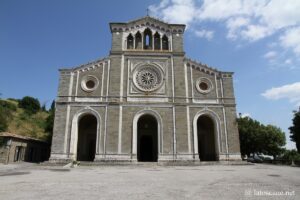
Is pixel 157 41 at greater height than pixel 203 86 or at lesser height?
greater

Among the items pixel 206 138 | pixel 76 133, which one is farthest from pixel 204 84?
pixel 76 133

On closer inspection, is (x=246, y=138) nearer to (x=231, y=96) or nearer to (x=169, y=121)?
(x=231, y=96)

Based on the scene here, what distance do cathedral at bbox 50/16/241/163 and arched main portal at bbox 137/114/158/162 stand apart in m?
0.12

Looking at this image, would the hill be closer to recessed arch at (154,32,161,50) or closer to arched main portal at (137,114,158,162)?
arched main portal at (137,114,158,162)

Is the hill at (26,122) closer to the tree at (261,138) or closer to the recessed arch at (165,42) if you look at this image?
the recessed arch at (165,42)

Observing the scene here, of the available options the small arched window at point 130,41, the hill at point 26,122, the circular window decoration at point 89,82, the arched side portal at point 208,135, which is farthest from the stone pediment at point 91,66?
the hill at point 26,122

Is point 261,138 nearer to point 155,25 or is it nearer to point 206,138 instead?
point 206,138

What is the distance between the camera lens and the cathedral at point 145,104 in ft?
81.9

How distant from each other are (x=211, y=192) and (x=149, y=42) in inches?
941

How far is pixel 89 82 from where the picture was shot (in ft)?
89.7

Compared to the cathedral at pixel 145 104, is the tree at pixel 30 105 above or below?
above

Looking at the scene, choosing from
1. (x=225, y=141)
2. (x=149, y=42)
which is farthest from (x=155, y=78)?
(x=225, y=141)

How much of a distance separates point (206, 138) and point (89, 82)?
16.0 m

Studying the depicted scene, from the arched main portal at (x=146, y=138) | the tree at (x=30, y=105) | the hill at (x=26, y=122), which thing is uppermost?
the tree at (x=30, y=105)
